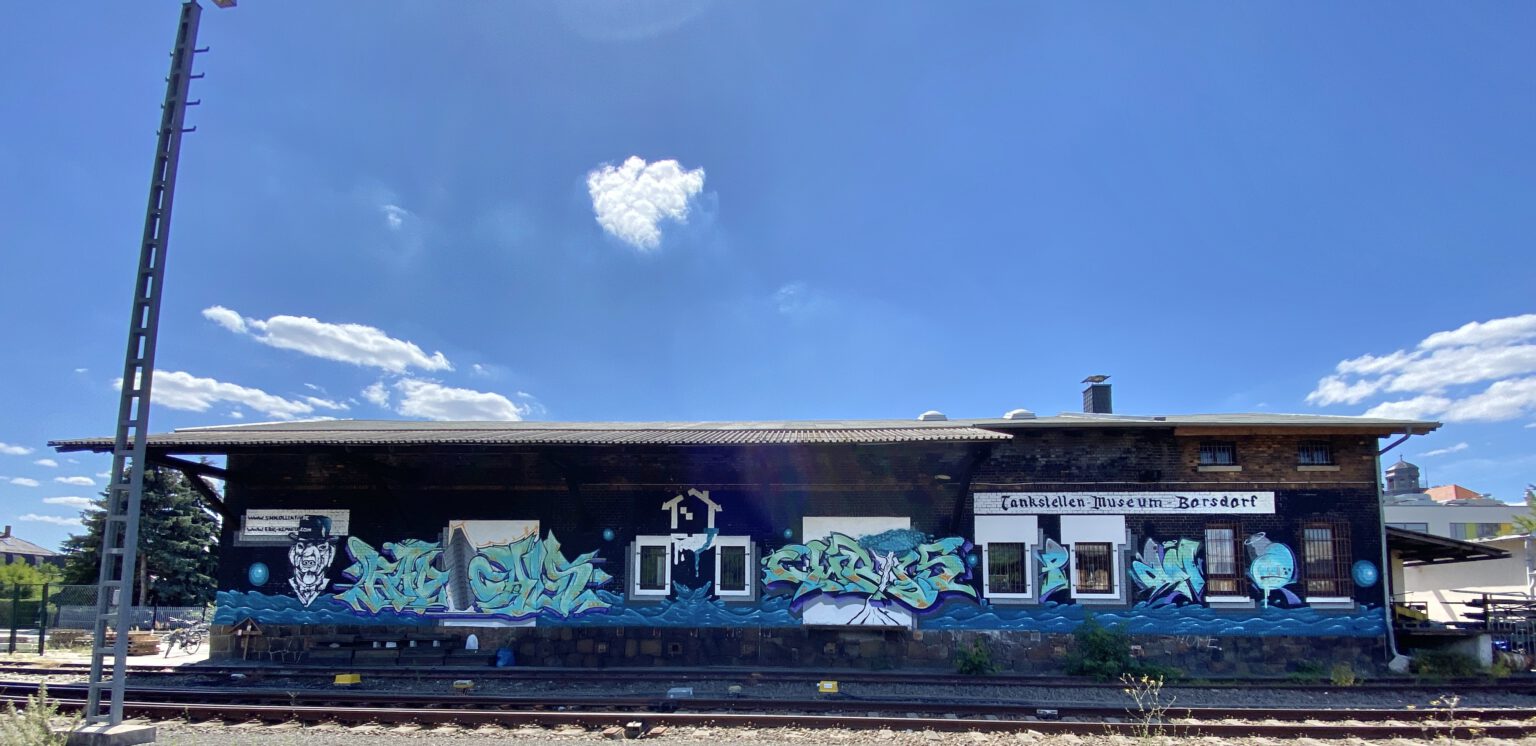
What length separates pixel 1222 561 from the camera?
14984mm

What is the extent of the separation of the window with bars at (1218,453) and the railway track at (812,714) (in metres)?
5.38

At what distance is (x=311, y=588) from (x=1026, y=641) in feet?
45.8

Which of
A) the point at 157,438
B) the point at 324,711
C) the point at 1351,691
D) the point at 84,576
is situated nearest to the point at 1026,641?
the point at 1351,691

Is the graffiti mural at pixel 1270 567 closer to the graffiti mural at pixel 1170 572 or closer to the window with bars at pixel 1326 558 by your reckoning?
the window with bars at pixel 1326 558

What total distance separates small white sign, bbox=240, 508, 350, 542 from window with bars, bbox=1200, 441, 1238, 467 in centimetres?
1687

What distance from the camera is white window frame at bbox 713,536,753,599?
15.4 meters

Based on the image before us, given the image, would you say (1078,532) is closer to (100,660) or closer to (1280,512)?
(1280,512)

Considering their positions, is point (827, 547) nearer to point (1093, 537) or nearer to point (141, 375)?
point (1093, 537)

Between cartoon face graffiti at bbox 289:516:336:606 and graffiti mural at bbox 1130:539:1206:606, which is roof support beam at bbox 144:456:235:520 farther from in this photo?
graffiti mural at bbox 1130:539:1206:606

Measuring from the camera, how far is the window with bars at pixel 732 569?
50.6ft

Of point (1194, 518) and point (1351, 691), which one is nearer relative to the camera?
point (1351, 691)

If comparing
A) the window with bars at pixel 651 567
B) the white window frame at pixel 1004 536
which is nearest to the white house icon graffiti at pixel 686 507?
the window with bars at pixel 651 567

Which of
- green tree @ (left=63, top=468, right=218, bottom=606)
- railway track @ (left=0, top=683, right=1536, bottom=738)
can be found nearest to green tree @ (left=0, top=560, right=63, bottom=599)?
green tree @ (left=63, top=468, right=218, bottom=606)

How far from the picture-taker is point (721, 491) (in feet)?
51.4
